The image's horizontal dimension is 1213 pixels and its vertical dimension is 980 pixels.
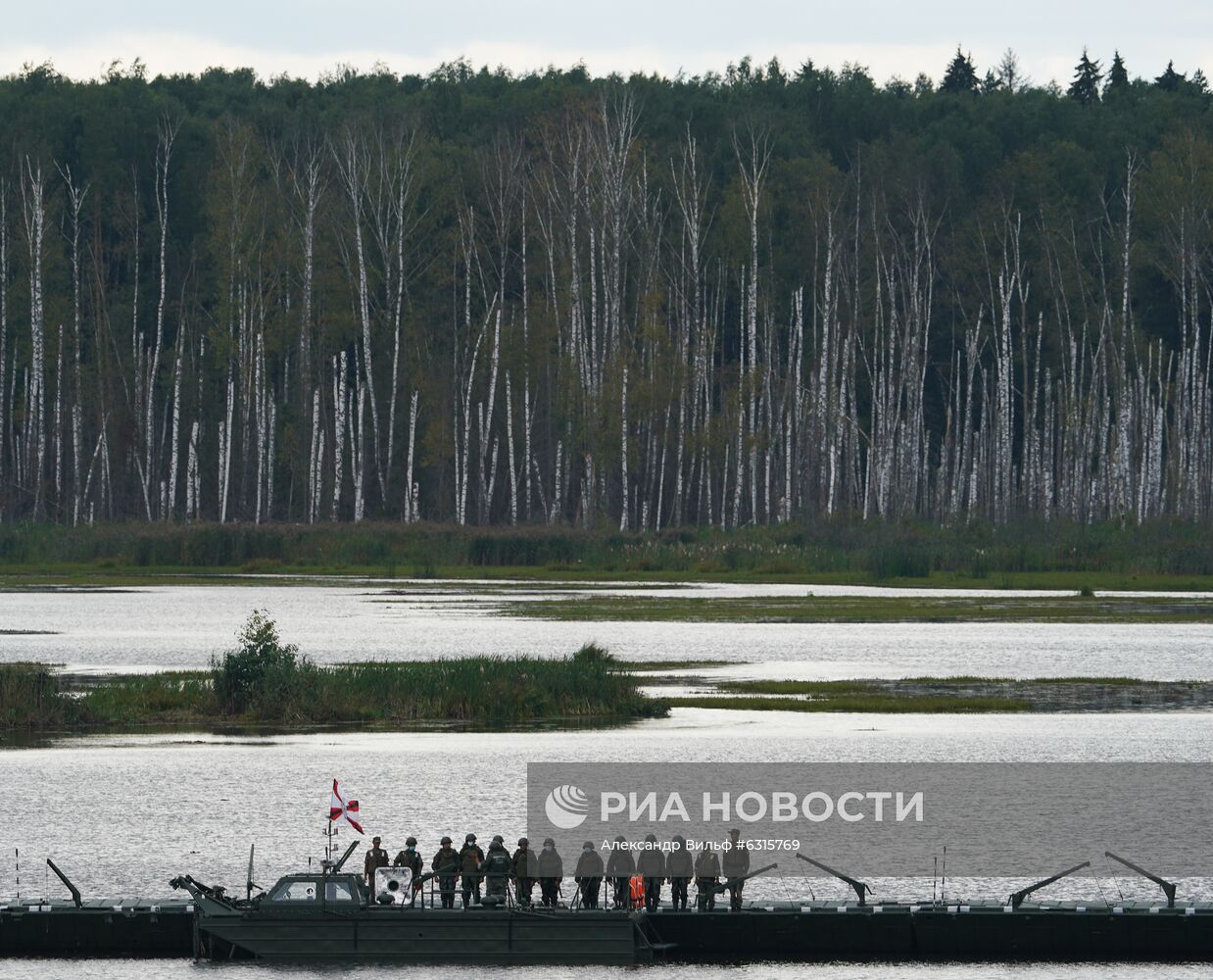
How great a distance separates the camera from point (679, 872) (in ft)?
105

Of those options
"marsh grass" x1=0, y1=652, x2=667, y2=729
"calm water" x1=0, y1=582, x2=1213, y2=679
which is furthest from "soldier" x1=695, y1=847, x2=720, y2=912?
"calm water" x1=0, y1=582, x2=1213, y2=679

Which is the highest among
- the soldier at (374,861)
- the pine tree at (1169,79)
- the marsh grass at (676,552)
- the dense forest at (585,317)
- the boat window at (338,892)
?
the pine tree at (1169,79)

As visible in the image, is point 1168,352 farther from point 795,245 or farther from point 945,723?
point 945,723

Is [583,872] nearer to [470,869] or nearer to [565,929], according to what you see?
[565,929]

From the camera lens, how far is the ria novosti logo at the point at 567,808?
39.4 m

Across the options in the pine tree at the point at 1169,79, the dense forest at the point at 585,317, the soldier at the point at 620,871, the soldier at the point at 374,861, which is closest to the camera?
the soldier at the point at 374,861

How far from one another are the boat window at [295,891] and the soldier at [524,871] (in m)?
3.14

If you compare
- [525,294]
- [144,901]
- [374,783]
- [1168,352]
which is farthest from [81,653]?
[1168,352]

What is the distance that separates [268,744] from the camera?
4825 centimetres

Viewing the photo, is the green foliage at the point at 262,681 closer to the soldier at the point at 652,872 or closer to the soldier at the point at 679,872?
the soldier at the point at 679,872

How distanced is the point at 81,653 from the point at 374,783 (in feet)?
77.1

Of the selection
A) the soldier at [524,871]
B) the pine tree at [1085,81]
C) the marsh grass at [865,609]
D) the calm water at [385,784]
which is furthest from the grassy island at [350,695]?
the pine tree at [1085,81]

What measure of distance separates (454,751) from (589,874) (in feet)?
53.5

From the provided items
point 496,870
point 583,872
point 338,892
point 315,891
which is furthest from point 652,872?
point 315,891
